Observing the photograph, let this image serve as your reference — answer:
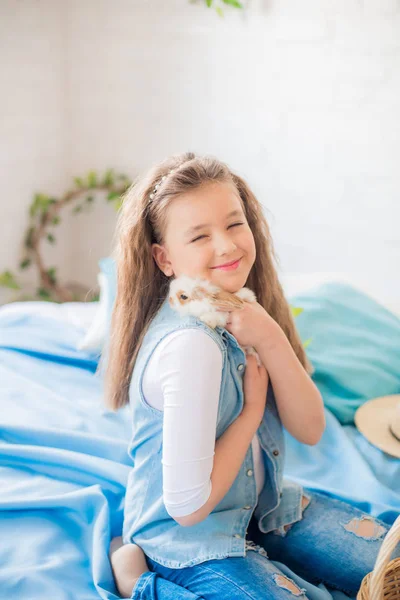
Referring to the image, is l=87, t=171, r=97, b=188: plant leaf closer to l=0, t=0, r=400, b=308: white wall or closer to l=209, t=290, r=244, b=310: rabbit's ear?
l=0, t=0, r=400, b=308: white wall

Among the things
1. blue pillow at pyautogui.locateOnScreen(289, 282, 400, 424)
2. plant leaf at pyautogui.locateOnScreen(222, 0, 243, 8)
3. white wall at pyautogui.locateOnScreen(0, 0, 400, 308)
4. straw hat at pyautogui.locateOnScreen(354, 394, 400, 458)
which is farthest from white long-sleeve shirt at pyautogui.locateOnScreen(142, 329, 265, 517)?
plant leaf at pyautogui.locateOnScreen(222, 0, 243, 8)

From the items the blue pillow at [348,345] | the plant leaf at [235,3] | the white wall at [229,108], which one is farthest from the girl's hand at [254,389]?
the plant leaf at [235,3]

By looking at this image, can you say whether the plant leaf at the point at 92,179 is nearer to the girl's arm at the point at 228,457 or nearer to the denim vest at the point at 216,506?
the denim vest at the point at 216,506

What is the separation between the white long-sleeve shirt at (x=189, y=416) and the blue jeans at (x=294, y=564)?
0.12 meters

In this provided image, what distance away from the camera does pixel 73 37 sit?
304 cm

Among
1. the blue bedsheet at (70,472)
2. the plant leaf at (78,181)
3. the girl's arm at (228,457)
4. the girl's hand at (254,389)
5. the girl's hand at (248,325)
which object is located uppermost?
the plant leaf at (78,181)

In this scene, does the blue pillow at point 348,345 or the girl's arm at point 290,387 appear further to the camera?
the blue pillow at point 348,345

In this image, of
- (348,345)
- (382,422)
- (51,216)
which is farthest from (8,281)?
(382,422)

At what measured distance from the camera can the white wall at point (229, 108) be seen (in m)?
2.24

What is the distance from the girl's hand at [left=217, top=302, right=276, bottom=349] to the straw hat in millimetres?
637

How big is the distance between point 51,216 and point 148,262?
6.81 ft

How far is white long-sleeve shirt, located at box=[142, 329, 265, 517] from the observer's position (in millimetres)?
947

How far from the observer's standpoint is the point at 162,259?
113 cm

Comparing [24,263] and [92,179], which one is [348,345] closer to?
[92,179]
